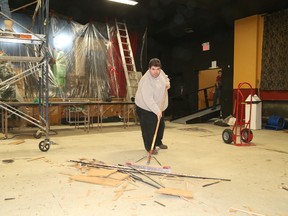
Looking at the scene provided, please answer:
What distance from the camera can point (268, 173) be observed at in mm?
2670

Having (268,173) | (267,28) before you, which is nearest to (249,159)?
(268,173)

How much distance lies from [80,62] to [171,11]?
2817 millimetres

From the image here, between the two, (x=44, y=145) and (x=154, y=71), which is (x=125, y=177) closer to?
(x=154, y=71)

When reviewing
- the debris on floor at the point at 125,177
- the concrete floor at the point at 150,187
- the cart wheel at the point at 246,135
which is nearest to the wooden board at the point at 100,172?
the debris on floor at the point at 125,177

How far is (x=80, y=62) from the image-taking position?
7270 millimetres

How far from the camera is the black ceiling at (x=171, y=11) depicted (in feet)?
20.7

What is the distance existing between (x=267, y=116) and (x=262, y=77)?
1.01 m

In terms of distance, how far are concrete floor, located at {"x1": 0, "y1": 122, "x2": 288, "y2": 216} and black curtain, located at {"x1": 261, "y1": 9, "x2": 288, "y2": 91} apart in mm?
3316

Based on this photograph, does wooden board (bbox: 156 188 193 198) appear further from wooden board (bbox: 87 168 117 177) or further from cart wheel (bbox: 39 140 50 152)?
cart wheel (bbox: 39 140 50 152)

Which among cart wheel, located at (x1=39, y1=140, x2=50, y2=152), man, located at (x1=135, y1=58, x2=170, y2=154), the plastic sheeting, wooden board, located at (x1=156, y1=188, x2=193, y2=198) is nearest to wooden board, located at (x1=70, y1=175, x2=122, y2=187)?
wooden board, located at (x1=156, y1=188, x2=193, y2=198)

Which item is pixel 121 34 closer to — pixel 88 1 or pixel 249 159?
pixel 88 1

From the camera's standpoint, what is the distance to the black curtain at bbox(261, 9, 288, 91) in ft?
21.2

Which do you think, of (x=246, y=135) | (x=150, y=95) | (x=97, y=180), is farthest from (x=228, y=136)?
(x=97, y=180)

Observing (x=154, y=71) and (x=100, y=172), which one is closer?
(x=100, y=172)
